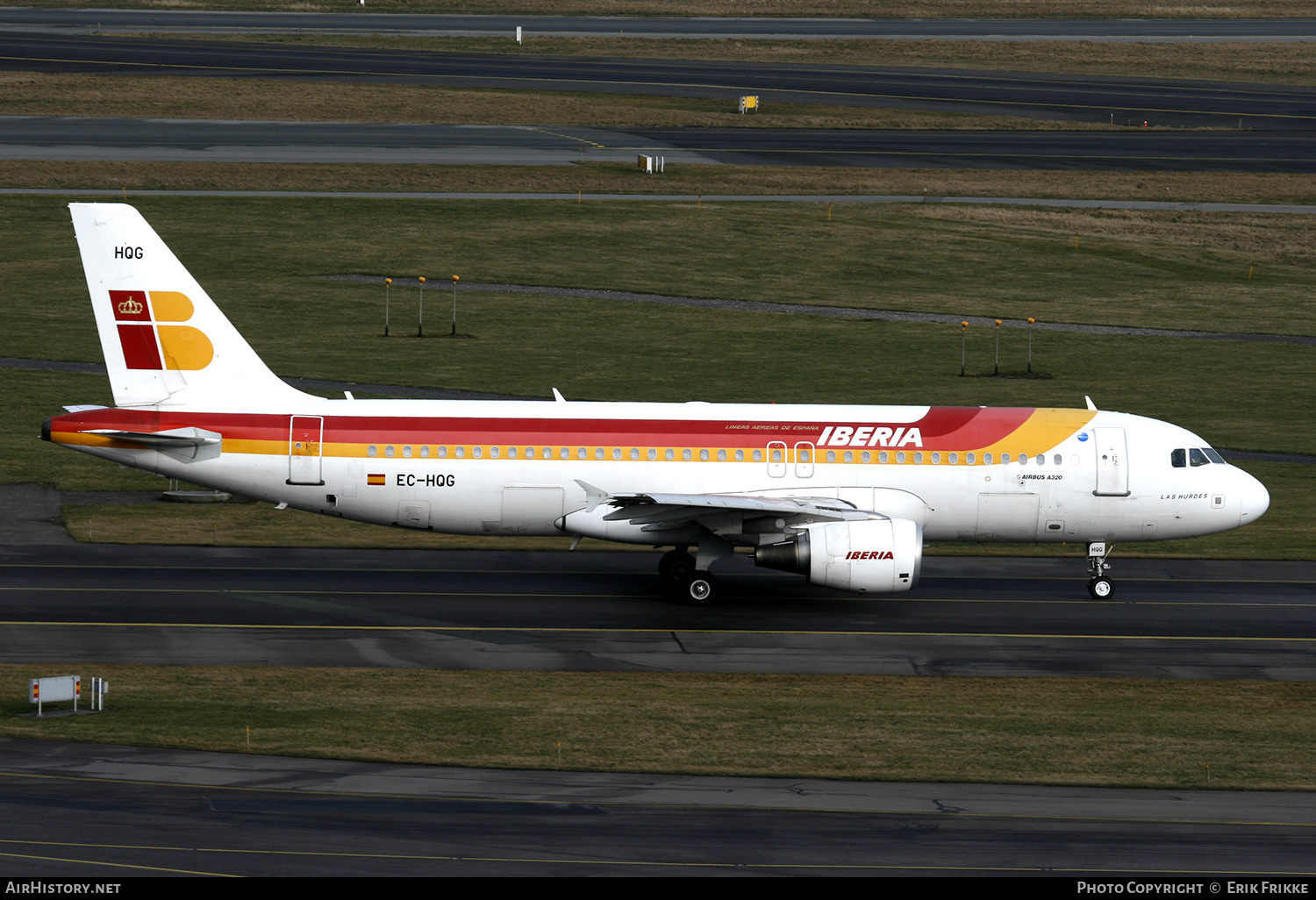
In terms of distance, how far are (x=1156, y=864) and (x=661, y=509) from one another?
17.2 m

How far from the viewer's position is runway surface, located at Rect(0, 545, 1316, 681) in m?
33.8

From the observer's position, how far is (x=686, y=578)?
129 ft

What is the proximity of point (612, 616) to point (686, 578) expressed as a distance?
279 cm

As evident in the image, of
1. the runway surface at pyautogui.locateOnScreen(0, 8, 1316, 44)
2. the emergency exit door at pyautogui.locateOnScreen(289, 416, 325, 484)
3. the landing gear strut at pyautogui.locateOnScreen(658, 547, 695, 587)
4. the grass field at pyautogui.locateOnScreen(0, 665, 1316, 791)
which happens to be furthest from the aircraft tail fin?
the runway surface at pyautogui.locateOnScreen(0, 8, 1316, 44)

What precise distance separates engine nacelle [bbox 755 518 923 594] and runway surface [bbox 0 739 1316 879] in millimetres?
10308

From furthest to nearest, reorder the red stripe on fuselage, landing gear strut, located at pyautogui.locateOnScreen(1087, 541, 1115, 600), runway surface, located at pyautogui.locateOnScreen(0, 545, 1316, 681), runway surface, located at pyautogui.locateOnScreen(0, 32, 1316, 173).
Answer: runway surface, located at pyautogui.locateOnScreen(0, 32, 1316, 173) → landing gear strut, located at pyautogui.locateOnScreen(1087, 541, 1115, 600) → the red stripe on fuselage → runway surface, located at pyautogui.locateOnScreen(0, 545, 1316, 681)

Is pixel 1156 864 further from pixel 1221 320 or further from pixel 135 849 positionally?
pixel 1221 320

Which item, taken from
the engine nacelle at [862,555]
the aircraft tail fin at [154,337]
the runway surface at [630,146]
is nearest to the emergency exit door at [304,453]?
the aircraft tail fin at [154,337]

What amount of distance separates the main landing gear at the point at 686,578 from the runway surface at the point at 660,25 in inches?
4237

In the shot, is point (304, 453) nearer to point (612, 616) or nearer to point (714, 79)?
point (612, 616)

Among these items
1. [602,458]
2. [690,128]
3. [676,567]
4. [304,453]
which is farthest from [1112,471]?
[690,128]

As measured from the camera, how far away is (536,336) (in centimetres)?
7188

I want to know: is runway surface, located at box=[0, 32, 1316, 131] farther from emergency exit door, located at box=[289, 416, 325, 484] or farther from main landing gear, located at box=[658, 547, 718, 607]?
emergency exit door, located at box=[289, 416, 325, 484]

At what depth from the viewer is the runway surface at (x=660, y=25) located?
5453 inches
